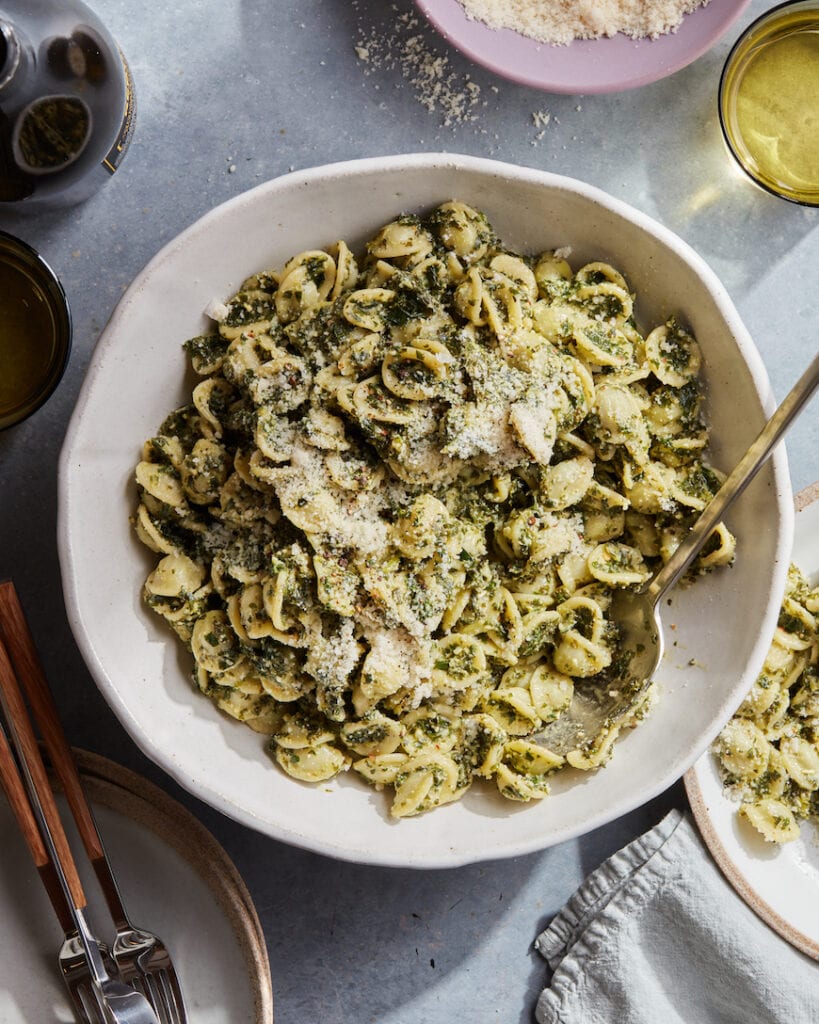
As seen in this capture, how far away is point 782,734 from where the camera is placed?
237 cm

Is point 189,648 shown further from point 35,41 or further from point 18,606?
point 35,41

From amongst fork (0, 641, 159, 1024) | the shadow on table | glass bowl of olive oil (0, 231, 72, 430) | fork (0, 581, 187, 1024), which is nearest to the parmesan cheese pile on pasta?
the shadow on table

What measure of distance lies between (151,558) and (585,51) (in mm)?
1534

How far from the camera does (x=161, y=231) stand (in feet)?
7.70

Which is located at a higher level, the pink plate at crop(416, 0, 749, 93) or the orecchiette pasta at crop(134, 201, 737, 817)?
the pink plate at crop(416, 0, 749, 93)

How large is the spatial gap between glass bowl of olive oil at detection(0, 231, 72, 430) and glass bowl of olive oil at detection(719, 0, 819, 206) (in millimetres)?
1654

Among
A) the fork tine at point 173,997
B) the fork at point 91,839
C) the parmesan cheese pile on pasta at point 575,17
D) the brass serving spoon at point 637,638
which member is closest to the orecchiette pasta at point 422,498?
the brass serving spoon at point 637,638

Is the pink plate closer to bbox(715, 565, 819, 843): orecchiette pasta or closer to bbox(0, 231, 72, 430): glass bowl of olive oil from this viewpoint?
bbox(0, 231, 72, 430): glass bowl of olive oil

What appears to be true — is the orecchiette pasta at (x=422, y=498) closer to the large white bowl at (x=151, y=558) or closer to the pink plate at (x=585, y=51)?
the large white bowl at (x=151, y=558)

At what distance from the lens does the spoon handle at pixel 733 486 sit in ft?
6.06

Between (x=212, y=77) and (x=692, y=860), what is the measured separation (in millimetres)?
2245

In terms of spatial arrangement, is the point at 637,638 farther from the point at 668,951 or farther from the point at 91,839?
the point at 91,839

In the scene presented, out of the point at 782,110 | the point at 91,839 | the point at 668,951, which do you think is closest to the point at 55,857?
the point at 91,839

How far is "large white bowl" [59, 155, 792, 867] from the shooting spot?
1978 mm
